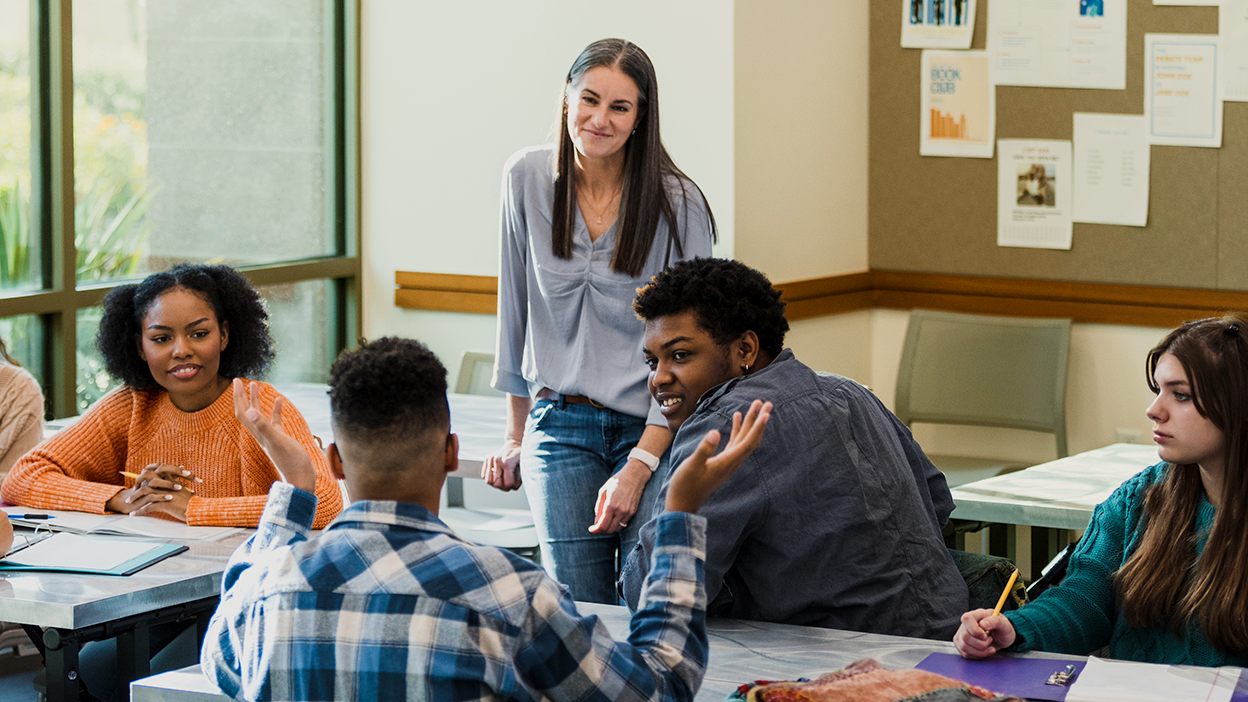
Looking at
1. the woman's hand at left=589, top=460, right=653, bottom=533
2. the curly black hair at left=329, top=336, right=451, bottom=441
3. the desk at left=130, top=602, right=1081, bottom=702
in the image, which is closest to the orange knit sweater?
the woman's hand at left=589, top=460, right=653, bottom=533

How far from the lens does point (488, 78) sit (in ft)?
15.8

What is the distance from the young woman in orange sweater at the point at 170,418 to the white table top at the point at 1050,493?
129cm

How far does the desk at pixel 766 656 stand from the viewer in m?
1.71

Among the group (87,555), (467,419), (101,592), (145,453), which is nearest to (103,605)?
(101,592)

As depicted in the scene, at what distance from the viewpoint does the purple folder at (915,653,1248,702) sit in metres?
1.61

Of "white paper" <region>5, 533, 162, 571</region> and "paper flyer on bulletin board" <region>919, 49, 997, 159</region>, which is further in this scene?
"paper flyer on bulletin board" <region>919, 49, 997, 159</region>

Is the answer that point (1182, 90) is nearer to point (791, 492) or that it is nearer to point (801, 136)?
point (801, 136)

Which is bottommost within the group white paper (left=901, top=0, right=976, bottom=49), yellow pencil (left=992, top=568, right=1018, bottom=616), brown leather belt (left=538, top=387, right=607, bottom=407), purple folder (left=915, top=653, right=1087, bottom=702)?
purple folder (left=915, top=653, right=1087, bottom=702)

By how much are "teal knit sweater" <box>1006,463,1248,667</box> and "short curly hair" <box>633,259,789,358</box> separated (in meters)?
0.52

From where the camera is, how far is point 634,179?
2541 mm

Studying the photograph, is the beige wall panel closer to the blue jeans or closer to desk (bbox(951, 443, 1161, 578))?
desk (bbox(951, 443, 1161, 578))

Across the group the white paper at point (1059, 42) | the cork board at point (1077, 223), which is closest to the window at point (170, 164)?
the cork board at point (1077, 223)

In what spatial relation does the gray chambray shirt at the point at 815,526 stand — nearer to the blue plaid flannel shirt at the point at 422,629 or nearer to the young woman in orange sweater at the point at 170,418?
the blue plaid flannel shirt at the point at 422,629

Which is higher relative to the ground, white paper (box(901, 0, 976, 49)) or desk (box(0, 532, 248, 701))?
white paper (box(901, 0, 976, 49))
